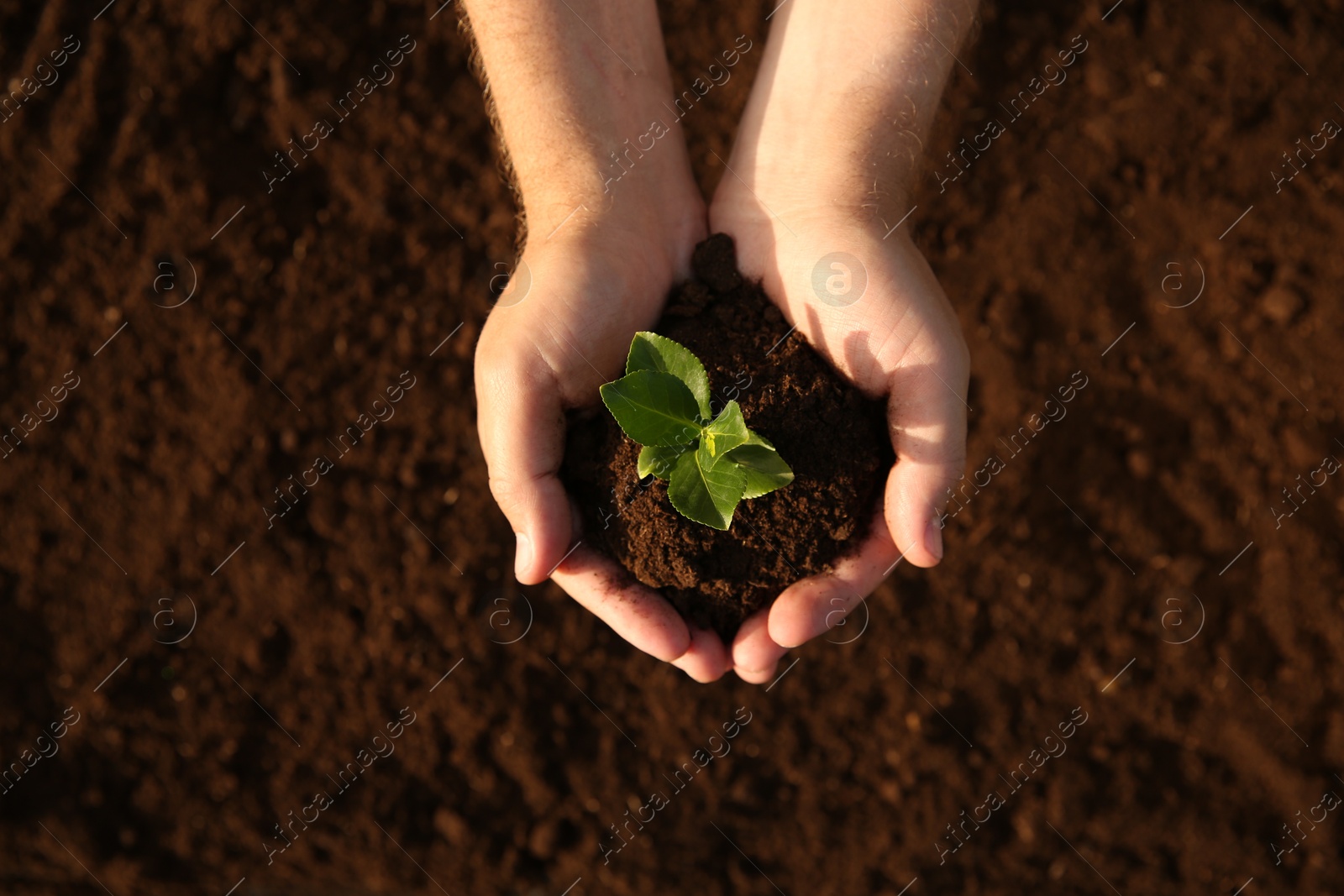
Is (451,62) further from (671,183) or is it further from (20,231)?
(20,231)

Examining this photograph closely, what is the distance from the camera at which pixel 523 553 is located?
298cm

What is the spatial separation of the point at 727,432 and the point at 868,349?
1.97ft

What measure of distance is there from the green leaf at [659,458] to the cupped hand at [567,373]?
0.38 meters

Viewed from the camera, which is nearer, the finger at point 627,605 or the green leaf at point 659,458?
the green leaf at point 659,458

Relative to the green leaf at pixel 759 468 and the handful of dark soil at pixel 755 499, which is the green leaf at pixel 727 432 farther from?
the handful of dark soil at pixel 755 499

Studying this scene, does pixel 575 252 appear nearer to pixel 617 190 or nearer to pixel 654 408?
pixel 617 190

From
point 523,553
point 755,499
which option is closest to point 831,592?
point 755,499

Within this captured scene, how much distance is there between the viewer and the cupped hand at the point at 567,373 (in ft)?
9.49

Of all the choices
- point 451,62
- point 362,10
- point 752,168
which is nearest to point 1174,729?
point 752,168

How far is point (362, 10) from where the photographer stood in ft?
15.0

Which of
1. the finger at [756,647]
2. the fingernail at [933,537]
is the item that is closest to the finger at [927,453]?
the fingernail at [933,537]

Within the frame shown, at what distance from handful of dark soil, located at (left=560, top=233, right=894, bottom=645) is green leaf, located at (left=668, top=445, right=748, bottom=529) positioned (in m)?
0.23

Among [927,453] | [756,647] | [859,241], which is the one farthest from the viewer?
[756,647]

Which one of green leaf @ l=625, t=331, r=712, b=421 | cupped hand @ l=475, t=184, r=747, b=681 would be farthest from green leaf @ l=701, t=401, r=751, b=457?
cupped hand @ l=475, t=184, r=747, b=681
